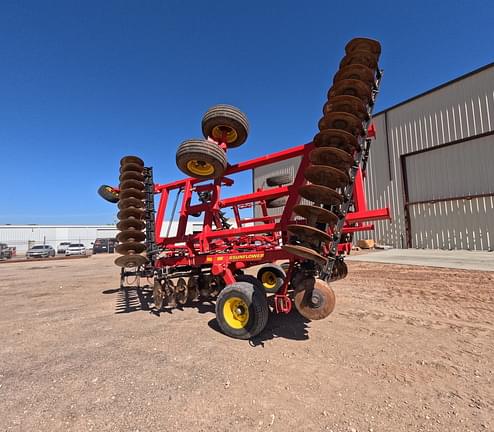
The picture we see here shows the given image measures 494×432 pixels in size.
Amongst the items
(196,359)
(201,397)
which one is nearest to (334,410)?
(201,397)

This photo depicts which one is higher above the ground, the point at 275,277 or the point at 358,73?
the point at 358,73

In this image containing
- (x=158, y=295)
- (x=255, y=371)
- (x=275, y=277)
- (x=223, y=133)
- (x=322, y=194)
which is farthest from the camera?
(x=275, y=277)

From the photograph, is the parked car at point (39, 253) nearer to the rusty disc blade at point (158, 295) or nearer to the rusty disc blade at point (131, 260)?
the rusty disc blade at point (131, 260)

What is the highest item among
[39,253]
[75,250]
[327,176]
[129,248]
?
[327,176]

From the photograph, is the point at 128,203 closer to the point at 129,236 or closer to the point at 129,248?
the point at 129,236

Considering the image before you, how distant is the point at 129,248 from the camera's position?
18.0ft

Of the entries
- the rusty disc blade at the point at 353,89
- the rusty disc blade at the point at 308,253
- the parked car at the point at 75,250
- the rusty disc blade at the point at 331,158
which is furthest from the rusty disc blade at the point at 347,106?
the parked car at the point at 75,250

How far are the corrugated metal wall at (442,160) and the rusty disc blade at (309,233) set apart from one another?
51.8 feet

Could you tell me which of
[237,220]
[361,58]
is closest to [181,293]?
[237,220]

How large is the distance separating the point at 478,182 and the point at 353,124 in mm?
15678

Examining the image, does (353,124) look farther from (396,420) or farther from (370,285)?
(370,285)

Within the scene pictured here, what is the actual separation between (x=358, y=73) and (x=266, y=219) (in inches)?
142

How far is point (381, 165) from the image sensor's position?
18625mm

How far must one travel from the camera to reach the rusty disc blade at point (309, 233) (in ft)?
10.8
